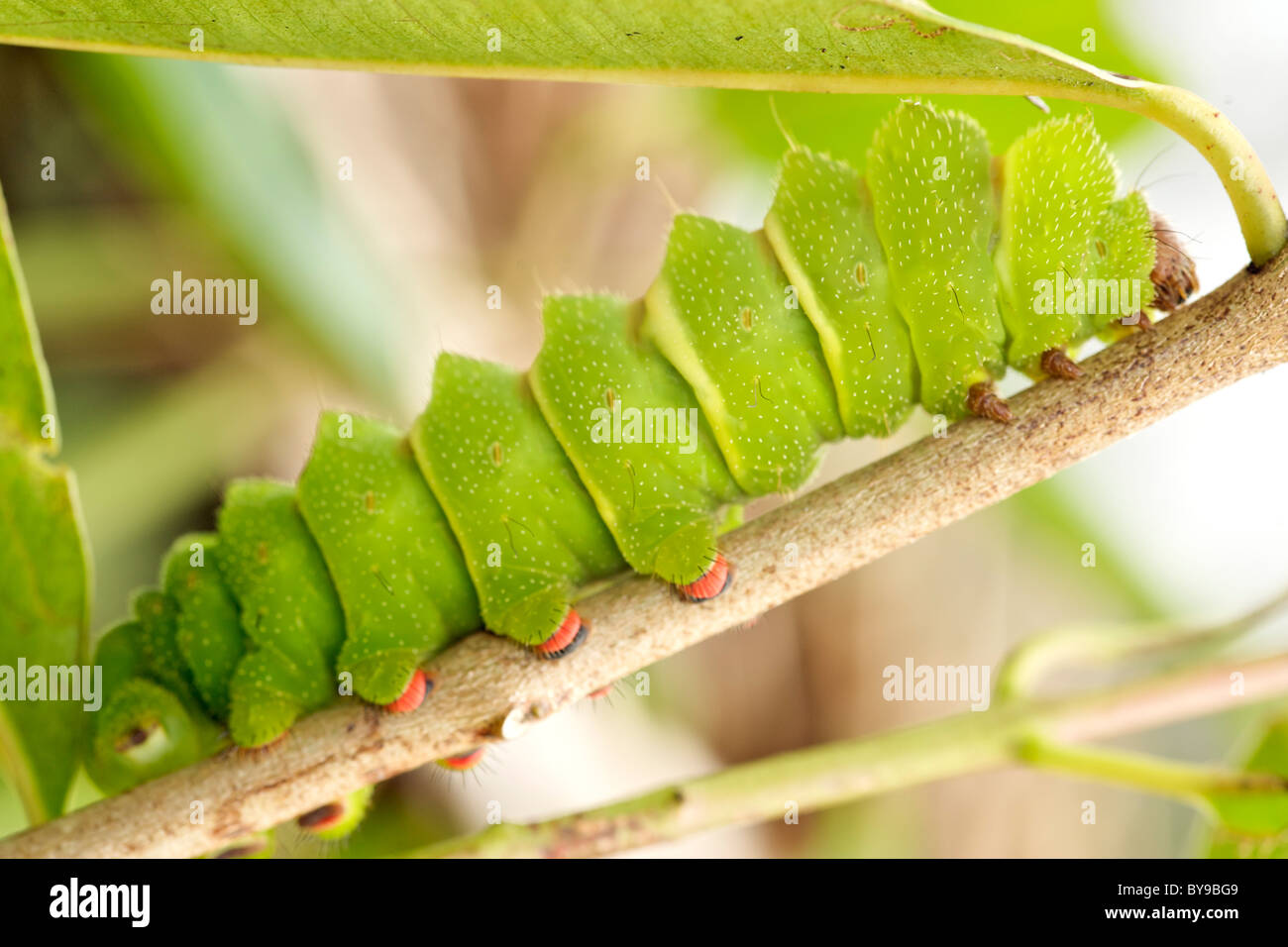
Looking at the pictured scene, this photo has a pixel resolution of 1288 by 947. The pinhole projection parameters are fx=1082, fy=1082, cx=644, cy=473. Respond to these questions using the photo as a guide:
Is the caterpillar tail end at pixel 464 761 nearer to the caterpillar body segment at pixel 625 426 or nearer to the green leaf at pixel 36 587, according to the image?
the caterpillar body segment at pixel 625 426

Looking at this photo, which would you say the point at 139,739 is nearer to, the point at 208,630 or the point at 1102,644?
the point at 208,630

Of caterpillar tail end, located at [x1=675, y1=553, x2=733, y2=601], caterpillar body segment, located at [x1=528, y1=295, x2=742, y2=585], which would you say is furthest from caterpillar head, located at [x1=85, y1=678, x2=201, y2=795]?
caterpillar tail end, located at [x1=675, y1=553, x2=733, y2=601]

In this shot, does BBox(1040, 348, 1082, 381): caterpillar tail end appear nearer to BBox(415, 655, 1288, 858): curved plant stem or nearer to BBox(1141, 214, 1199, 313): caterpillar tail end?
BBox(1141, 214, 1199, 313): caterpillar tail end

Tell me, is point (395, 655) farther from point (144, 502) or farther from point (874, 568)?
point (874, 568)

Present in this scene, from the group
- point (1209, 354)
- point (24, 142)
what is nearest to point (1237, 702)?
point (1209, 354)

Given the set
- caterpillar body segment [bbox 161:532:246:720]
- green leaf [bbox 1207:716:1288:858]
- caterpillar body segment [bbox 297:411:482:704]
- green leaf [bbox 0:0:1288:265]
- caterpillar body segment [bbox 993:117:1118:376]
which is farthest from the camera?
caterpillar body segment [bbox 161:532:246:720]

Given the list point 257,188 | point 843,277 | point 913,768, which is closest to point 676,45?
point 843,277

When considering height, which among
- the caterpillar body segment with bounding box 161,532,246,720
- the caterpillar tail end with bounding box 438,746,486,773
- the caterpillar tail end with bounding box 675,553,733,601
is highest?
the caterpillar body segment with bounding box 161,532,246,720
